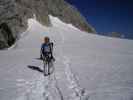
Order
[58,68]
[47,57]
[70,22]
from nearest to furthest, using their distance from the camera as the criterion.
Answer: [47,57] < [58,68] < [70,22]

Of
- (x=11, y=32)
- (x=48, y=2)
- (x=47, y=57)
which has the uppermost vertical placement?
(x=48, y=2)

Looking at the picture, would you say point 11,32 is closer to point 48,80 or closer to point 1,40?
point 1,40

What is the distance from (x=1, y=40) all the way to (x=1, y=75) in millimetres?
20938

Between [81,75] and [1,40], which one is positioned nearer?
[81,75]

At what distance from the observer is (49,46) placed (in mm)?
14156

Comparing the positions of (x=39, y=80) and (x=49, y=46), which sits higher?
(x=49, y=46)

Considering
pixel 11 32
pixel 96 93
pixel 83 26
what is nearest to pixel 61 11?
pixel 83 26

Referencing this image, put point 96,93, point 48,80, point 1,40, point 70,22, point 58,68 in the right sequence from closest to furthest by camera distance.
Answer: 1. point 96,93
2. point 48,80
3. point 58,68
4. point 1,40
5. point 70,22

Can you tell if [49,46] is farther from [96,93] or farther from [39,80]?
[96,93]

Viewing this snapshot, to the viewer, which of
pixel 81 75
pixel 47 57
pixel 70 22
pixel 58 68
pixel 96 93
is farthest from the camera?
pixel 70 22

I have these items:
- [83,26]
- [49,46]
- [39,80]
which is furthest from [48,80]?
[83,26]

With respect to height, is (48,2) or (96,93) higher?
(48,2)

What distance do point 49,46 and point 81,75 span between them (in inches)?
119

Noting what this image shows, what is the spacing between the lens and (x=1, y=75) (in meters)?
13.2
